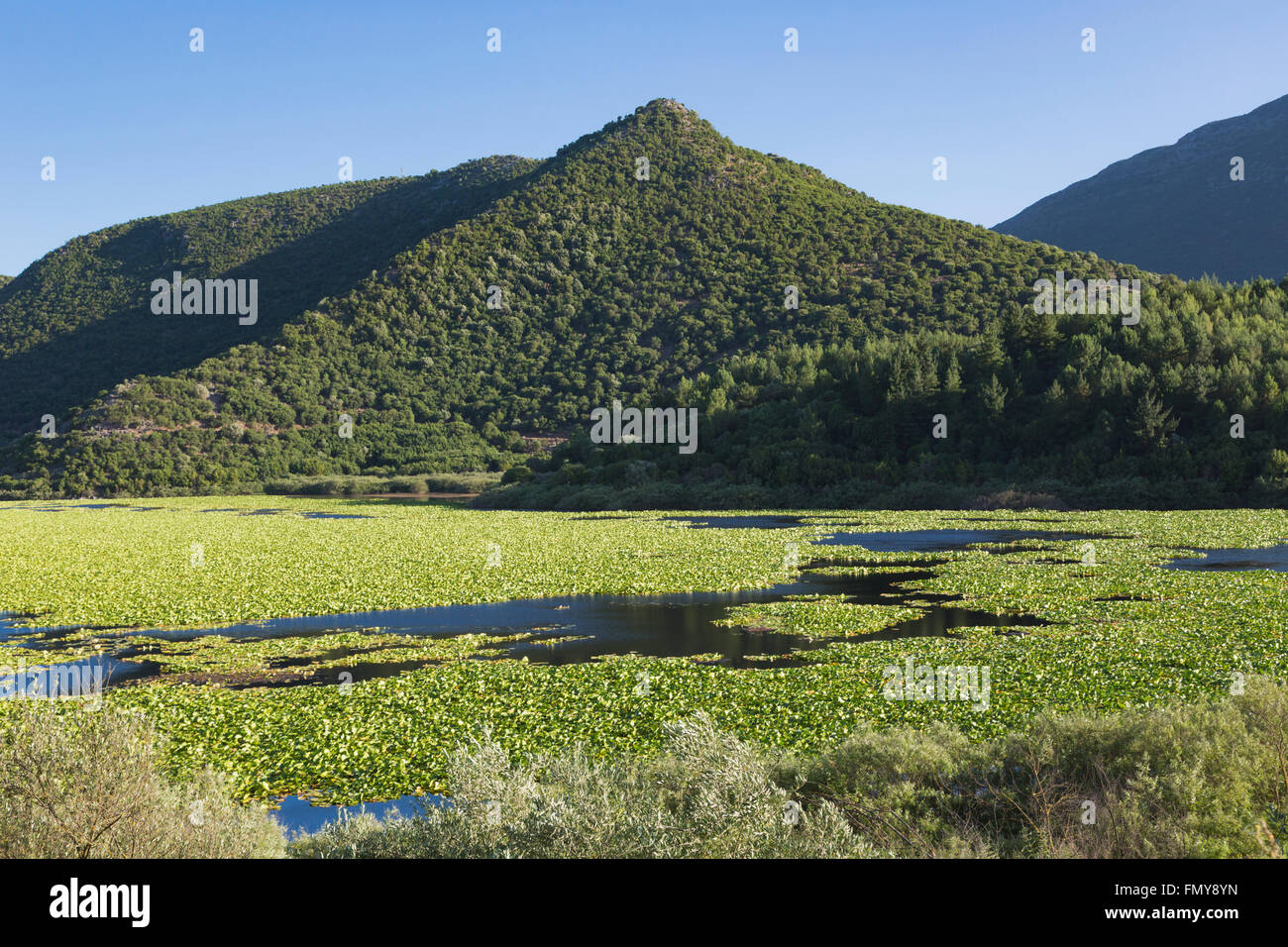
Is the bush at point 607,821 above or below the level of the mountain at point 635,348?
below

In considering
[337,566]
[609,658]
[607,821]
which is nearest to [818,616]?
[609,658]

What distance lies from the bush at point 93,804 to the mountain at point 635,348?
58409 millimetres

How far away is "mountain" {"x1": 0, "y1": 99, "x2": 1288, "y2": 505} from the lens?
63.5 m

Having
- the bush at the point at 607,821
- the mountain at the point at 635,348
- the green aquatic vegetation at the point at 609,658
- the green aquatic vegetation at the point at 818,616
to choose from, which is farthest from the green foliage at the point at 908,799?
the mountain at the point at 635,348

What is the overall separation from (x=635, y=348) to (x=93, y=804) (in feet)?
401

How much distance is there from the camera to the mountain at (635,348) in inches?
2501

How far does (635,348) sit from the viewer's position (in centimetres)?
12700

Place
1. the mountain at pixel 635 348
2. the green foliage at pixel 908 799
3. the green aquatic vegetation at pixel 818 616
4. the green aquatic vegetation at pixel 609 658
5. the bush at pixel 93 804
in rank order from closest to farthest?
the bush at pixel 93 804, the green foliage at pixel 908 799, the green aquatic vegetation at pixel 609 658, the green aquatic vegetation at pixel 818 616, the mountain at pixel 635 348

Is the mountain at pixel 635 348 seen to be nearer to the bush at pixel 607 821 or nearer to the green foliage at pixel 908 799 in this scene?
the green foliage at pixel 908 799

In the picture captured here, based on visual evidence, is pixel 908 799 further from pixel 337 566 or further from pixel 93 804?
pixel 337 566

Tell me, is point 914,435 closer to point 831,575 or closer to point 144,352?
point 831,575

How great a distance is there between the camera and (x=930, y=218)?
395 ft

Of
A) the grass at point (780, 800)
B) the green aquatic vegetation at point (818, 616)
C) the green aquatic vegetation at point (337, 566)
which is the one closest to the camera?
the grass at point (780, 800)
